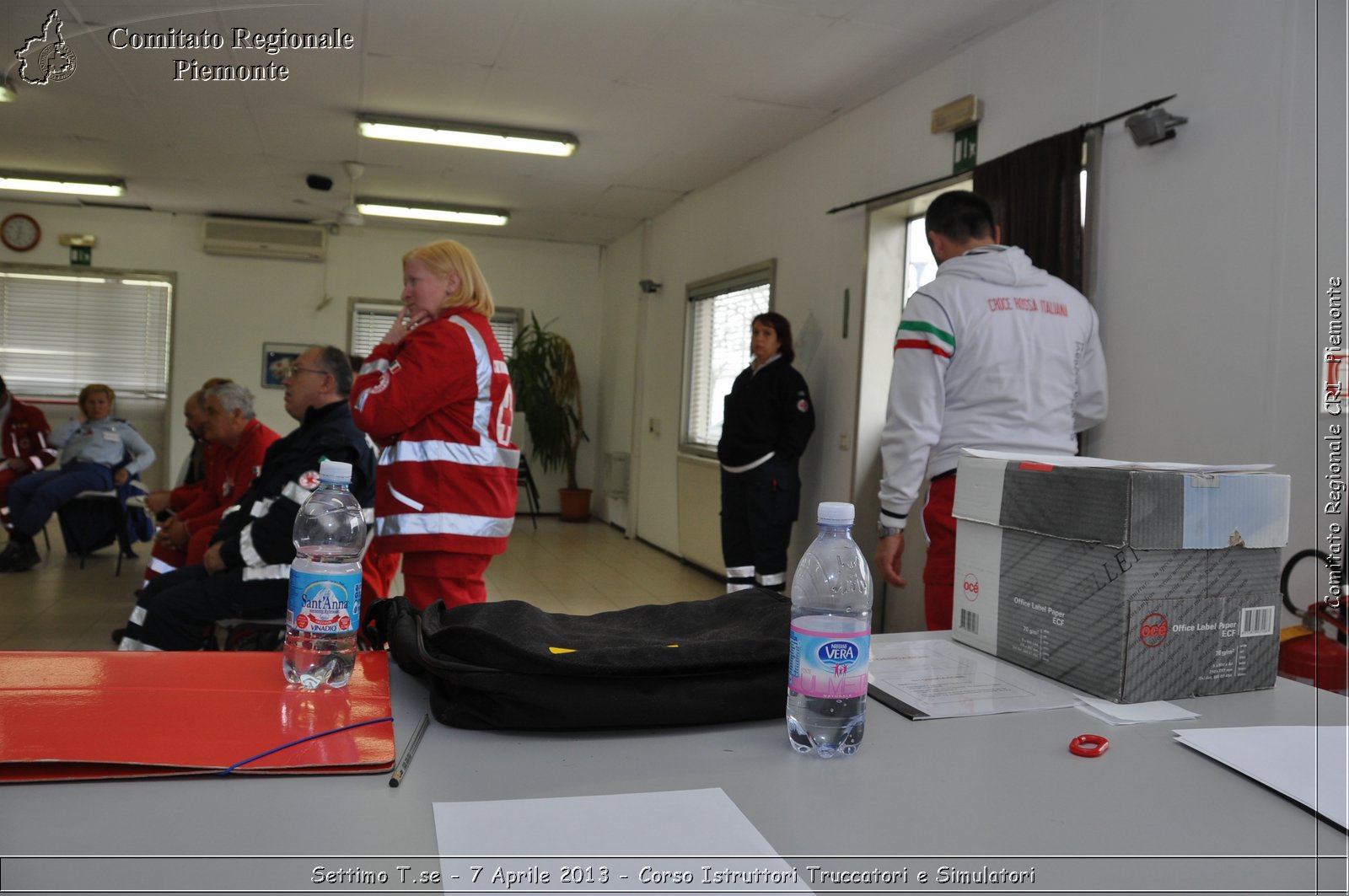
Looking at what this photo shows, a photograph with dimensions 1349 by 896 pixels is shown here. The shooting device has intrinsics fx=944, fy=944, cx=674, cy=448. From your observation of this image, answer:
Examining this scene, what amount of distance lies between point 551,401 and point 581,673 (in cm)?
842

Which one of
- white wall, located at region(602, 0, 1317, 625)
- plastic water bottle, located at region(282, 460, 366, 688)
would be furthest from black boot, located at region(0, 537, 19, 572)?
plastic water bottle, located at region(282, 460, 366, 688)

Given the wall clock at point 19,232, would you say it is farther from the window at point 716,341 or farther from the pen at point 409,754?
the pen at point 409,754

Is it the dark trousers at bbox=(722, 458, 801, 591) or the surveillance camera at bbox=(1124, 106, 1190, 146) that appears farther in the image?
the dark trousers at bbox=(722, 458, 801, 591)

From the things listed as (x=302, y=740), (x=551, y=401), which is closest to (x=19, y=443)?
(x=551, y=401)

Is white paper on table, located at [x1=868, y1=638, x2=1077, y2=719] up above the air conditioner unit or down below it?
below

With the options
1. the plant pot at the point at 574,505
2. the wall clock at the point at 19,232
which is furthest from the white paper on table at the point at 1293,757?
the wall clock at the point at 19,232

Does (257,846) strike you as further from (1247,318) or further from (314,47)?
(314,47)

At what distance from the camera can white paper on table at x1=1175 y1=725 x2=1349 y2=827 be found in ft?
3.05

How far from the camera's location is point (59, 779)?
838mm

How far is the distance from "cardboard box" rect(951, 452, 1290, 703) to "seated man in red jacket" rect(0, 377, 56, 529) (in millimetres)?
6812

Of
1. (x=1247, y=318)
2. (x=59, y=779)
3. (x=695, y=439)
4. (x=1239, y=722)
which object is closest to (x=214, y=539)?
(x=59, y=779)

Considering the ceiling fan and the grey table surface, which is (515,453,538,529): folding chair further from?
the grey table surface

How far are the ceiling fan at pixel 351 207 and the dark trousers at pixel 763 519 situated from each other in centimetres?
381

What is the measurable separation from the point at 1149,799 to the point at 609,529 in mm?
8223
